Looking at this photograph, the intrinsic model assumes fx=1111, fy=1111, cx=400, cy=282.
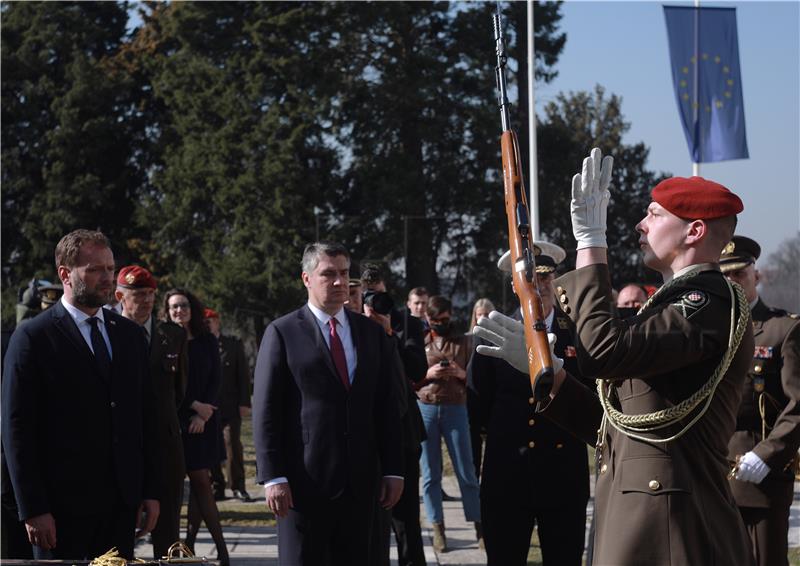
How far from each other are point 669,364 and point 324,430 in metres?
2.54

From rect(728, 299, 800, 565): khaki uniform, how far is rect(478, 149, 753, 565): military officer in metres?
2.28

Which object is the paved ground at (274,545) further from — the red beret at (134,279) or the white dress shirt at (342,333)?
the white dress shirt at (342,333)

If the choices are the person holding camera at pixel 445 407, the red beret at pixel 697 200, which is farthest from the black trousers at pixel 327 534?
the person holding camera at pixel 445 407

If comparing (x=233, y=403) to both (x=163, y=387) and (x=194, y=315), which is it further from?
(x=163, y=387)

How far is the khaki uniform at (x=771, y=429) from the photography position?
5711 mm

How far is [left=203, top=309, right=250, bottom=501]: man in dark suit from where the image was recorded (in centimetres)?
1205

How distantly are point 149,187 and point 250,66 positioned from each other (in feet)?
21.4

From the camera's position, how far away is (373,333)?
234 inches

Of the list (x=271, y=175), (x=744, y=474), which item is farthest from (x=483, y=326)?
(x=271, y=175)

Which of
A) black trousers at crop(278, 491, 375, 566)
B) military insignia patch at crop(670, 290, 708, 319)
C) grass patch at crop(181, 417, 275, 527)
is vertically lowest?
grass patch at crop(181, 417, 275, 527)

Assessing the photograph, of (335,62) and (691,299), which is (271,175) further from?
(691,299)

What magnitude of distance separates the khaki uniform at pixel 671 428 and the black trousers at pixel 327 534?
2.16 metres

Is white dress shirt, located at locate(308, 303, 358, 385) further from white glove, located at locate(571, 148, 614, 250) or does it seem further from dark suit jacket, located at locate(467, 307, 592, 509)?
white glove, located at locate(571, 148, 614, 250)

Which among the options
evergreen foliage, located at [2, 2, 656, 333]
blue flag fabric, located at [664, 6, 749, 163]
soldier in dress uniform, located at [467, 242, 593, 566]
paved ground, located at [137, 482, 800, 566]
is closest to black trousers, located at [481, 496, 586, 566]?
soldier in dress uniform, located at [467, 242, 593, 566]
